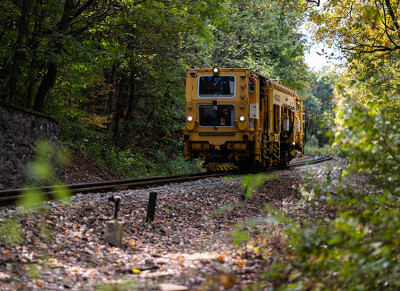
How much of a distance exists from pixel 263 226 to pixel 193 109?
28.5 feet

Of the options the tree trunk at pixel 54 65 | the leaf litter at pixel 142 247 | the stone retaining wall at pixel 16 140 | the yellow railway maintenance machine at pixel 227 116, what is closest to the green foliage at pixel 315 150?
the yellow railway maintenance machine at pixel 227 116

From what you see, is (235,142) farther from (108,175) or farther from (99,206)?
(99,206)

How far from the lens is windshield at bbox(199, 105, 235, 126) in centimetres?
1594

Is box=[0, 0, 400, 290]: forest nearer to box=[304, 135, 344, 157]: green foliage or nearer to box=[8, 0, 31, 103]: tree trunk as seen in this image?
box=[8, 0, 31, 103]: tree trunk

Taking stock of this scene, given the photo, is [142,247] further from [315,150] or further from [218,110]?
[315,150]

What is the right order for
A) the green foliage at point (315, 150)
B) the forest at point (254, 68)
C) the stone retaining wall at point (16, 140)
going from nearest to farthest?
the forest at point (254, 68) < the stone retaining wall at point (16, 140) < the green foliage at point (315, 150)

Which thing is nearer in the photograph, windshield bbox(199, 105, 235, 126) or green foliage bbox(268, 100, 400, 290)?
green foliage bbox(268, 100, 400, 290)

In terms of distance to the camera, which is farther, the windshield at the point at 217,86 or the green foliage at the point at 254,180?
the windshield at the point at 217,86

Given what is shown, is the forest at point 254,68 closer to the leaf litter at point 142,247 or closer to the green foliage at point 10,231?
A: the leaf litter at point 142,247

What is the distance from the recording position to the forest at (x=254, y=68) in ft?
15.7

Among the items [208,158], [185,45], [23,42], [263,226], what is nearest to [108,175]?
[208,158]

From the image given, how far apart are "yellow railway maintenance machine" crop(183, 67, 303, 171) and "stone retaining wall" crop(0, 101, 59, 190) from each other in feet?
18.2

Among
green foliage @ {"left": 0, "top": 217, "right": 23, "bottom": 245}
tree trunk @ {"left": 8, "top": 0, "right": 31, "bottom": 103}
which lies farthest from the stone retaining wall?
green foliage @ {"left": 0, "top": 217, "right": 23, "bottom": 245}

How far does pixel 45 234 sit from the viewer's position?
6418 millimetres
